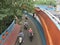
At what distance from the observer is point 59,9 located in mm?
19250

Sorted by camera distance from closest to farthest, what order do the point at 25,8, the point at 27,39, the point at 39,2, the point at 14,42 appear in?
the point at 14,42
the point at 27,39
the point at 25,8
the point at 39,2

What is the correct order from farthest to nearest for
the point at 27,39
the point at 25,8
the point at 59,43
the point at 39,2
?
the point at 39,2 → the point at 25,8 → the point at 27,39 → the point at 59,43

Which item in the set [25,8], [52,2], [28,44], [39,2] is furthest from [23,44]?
[39,2]

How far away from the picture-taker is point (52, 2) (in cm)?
3256

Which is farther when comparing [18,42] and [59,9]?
[59,9]

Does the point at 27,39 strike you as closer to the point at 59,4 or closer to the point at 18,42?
the point at 18,42

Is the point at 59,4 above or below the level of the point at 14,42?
above

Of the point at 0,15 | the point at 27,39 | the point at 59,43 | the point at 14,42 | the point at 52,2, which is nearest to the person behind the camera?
the point at 59,43

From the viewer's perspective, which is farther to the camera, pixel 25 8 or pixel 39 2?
pixel 39 2

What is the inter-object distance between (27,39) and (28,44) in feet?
5.62

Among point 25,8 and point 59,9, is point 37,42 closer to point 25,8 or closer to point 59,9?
point 59,9

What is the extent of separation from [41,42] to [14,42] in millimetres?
2618

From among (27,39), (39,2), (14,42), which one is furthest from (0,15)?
(39,2)

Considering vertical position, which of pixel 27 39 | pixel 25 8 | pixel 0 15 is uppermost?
pixel 0 15
